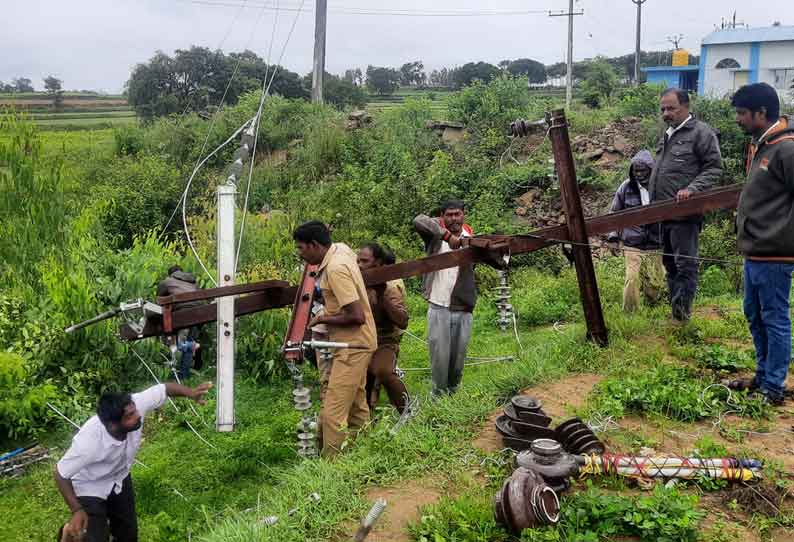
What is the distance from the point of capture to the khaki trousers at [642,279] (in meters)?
7.58

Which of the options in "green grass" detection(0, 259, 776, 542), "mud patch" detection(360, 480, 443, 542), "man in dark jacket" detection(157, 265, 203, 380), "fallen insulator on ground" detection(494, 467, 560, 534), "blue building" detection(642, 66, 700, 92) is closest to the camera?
"fallen insulator on ground" detection(494, 467, 560, 534)

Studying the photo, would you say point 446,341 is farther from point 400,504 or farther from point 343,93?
point 343,93

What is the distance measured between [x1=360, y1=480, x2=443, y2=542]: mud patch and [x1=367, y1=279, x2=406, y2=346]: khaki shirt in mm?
2118

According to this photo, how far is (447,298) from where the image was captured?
644 centimetres

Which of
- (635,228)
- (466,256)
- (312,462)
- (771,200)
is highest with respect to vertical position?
(771,200)

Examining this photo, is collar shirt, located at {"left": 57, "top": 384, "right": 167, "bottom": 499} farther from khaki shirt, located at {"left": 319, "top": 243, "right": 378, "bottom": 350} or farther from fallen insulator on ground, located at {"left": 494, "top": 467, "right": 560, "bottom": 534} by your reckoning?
fallen insulator on ground, located at {"left": 494, "top": 467, "right": 560, "bottom": 534}

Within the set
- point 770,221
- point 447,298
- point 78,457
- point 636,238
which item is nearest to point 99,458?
point 78,457

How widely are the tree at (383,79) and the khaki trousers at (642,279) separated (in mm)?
41156

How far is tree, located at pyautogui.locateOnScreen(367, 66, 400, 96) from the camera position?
164ft

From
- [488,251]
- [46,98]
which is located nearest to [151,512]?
[488,251]

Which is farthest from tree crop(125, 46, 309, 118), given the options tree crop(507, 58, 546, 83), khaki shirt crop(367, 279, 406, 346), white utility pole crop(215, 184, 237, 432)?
tree crop(507, 58, 546, 83)

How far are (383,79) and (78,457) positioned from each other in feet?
167

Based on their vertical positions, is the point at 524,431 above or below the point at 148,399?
below

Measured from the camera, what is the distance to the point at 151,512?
6348 mm
